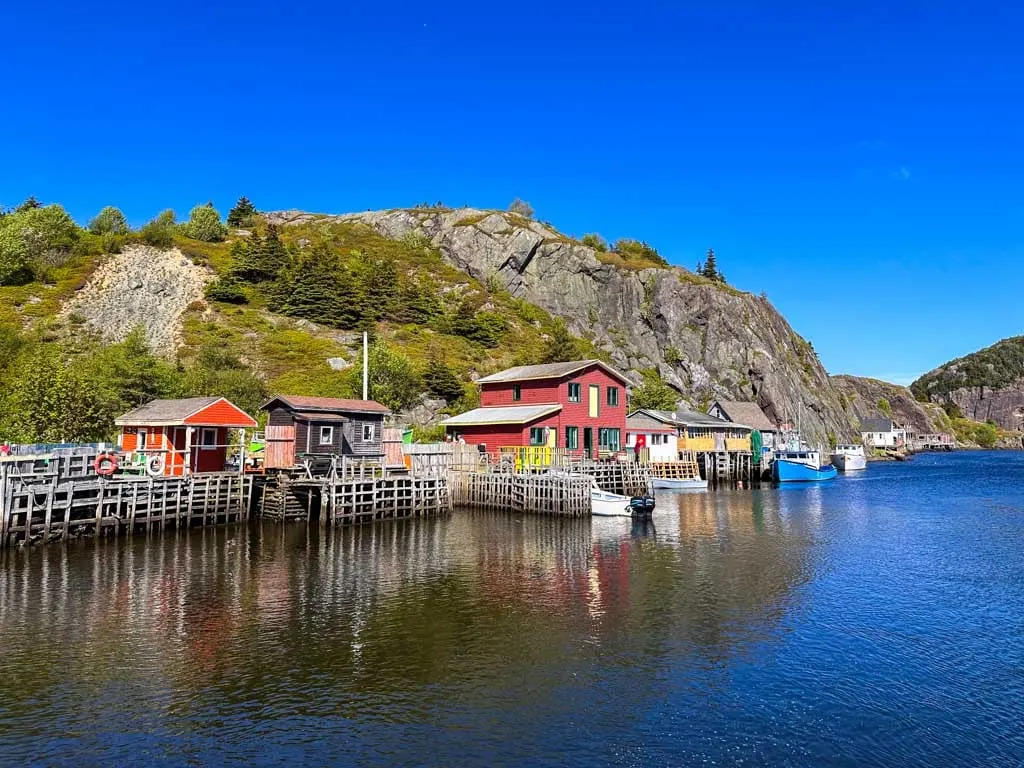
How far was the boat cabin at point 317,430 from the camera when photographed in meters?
45.1

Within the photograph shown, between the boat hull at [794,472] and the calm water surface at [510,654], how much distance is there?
143 feet

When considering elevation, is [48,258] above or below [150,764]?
above

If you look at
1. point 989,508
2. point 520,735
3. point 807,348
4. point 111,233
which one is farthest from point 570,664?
point 807,348

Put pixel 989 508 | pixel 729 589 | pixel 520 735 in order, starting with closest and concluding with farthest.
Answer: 1. pixel 520 735
2. pixel 729 589
3. pixel 989 508

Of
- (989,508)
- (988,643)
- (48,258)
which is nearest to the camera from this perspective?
(988,643)

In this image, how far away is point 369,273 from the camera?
122 m

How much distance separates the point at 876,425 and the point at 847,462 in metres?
69.5

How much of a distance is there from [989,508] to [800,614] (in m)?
42.8

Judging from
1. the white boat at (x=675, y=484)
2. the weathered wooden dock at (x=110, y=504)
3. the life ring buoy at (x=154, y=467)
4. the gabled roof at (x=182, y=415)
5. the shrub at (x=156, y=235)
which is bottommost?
the white boat at (x=675, y=484)

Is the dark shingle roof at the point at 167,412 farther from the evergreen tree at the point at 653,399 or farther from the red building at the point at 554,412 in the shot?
the evergreen tree at the point at 653,399

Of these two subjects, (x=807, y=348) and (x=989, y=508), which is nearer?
(x=989, y=508)

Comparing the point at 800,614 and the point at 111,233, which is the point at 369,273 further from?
the point at 800,614

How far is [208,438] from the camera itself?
1769 inches

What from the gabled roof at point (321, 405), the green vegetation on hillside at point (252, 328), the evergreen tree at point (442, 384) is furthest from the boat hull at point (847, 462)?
the gabled roof at point (321, 405)
